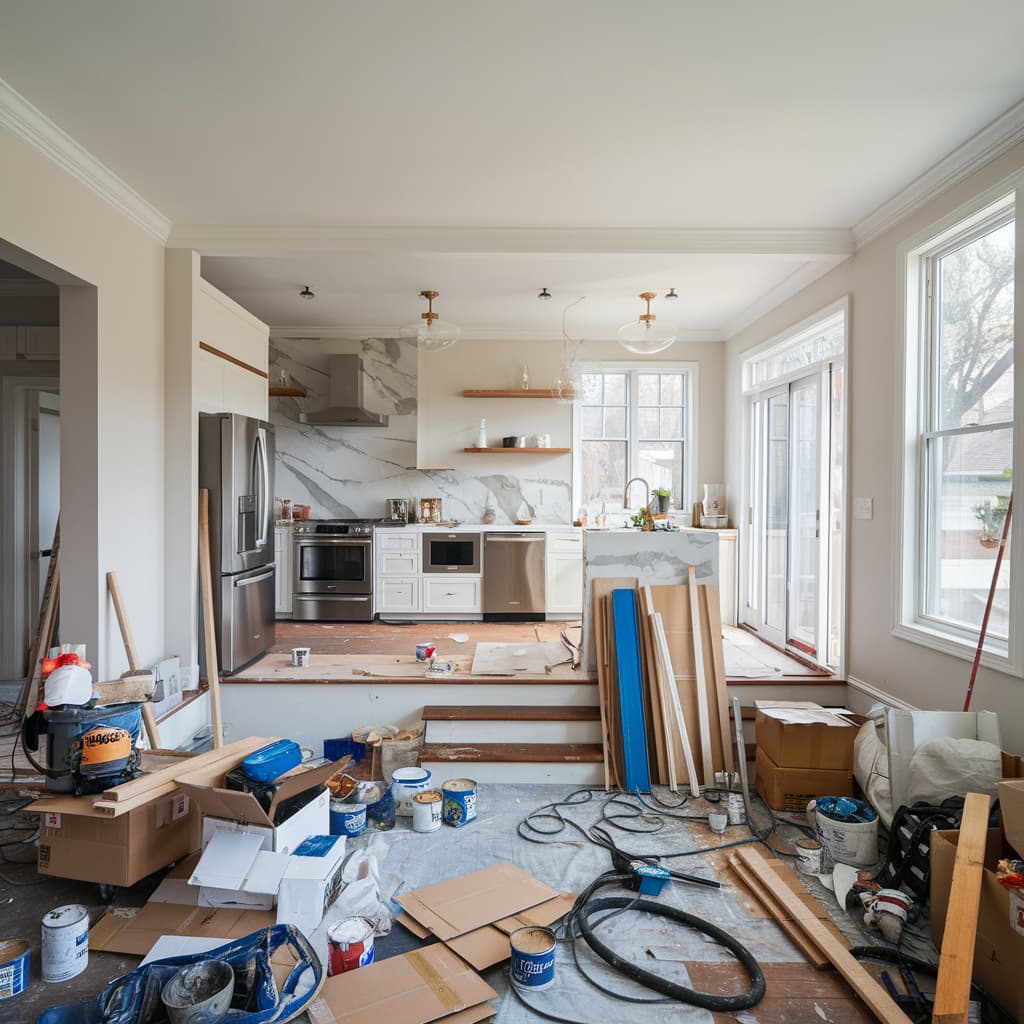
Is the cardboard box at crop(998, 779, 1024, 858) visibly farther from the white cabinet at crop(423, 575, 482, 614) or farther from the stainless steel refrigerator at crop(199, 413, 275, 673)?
the white cabinet at crop(423, 575, 482, 614)

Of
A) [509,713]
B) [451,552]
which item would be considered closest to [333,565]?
[451,552]

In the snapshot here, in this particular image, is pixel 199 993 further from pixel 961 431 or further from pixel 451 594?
pixel 451 594

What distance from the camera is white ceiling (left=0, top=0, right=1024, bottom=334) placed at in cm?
227

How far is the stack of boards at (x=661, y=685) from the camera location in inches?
138

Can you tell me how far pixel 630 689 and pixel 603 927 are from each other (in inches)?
55.1

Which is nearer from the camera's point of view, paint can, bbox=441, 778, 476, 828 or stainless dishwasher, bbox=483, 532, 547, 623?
paint can, bbox=441, 778, 476, 828

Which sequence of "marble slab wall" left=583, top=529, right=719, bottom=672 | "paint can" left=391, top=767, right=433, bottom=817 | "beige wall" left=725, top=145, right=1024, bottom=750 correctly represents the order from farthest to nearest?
"marble slab wall" left=583, top=529, right=719, bottom=672 → "beige wall" left=725, top=145, right=1024, bottom=750 → "paint can" left=391, top=767, right=433, bottom=817

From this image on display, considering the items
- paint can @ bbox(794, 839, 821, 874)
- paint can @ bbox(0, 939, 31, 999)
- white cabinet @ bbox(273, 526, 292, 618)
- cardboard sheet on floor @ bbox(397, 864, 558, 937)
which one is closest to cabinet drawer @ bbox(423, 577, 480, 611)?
white cabinet @ bbox(273, 526, 292, 618)

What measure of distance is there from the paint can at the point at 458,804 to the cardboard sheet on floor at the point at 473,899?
1.39 feet

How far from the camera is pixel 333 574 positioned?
6.09m

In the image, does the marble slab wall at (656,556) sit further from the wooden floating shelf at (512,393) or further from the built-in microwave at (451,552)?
the wooden floating shelf at (512,393)

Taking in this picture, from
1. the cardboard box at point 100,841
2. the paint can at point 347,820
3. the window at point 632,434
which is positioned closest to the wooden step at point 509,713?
the paint can at point 347,820

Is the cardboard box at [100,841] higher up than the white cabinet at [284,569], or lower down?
lower down

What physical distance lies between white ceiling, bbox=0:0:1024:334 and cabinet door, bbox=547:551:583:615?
268 cm
